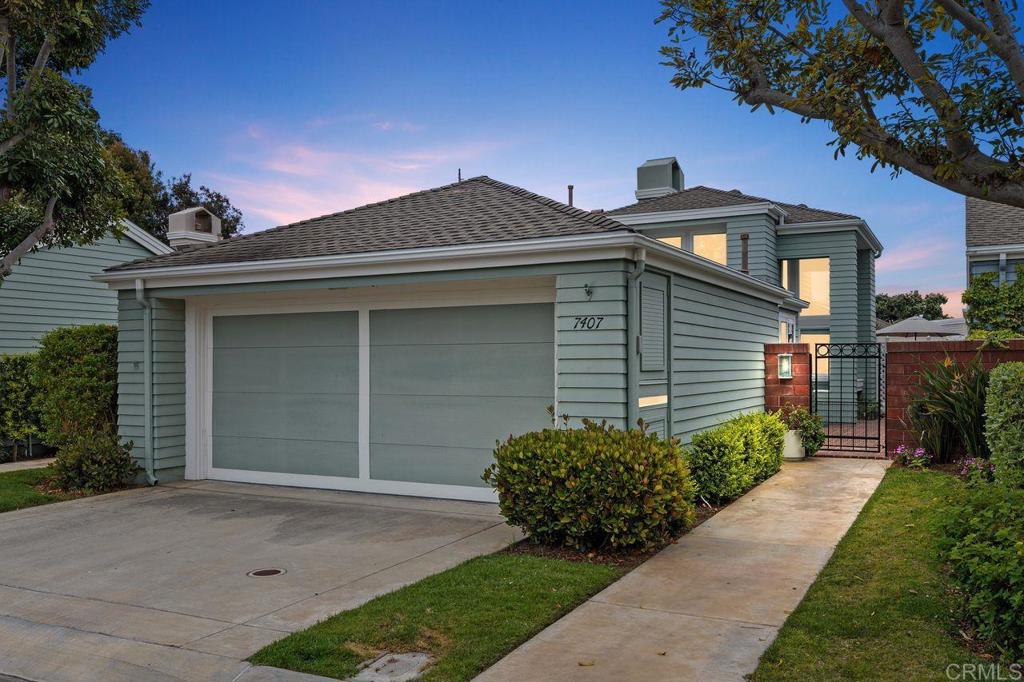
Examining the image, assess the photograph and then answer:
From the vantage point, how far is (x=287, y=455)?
10.7m

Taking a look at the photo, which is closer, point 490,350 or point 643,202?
point 490,350

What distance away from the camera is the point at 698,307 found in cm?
1021

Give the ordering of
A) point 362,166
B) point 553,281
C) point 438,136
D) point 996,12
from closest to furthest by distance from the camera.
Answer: point 996,12
point 553,281
point 438,136
point 362,166

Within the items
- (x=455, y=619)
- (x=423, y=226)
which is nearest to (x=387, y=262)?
(x=423, y=226)

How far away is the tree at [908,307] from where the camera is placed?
4919cm

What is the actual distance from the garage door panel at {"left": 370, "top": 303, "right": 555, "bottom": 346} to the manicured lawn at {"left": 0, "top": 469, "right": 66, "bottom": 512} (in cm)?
450

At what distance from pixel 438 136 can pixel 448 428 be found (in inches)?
363

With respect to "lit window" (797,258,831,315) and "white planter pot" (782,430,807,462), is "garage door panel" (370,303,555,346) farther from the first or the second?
"lit window" (797,258,831,315)

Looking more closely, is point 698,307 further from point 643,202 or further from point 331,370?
point 643,202

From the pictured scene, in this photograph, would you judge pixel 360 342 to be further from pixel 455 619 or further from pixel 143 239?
pixel 143 239

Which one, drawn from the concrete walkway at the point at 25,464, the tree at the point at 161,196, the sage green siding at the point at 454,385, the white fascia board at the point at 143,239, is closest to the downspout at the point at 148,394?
the concrete walkway at the point at 25,464

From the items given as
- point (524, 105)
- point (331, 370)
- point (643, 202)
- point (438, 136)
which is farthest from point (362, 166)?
point (331, 370)
